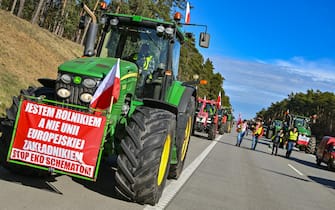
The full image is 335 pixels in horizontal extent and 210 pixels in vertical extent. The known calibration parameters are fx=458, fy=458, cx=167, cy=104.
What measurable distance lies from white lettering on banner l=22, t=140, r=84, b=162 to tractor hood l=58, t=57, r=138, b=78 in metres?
1.07

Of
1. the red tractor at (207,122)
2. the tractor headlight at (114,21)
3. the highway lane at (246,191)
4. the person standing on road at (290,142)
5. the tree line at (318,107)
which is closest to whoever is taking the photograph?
the highway lane at (246,191)

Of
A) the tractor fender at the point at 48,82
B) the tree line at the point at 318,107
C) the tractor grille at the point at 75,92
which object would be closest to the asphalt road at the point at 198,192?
the tractor grille at the point at 75,92

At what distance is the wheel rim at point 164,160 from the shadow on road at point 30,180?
1.40m

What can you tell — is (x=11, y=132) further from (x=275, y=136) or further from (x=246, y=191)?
(x=275, y=136)

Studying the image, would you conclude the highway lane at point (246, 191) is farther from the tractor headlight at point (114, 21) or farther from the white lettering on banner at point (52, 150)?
the tractor headlight at point (114, 21)

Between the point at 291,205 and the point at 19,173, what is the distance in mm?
4821

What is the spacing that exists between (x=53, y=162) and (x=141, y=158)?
43.2 inches

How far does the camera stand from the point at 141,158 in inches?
232

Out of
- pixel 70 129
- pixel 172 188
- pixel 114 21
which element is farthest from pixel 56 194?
pixel 114 21

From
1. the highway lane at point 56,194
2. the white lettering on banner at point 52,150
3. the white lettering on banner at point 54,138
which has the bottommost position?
the highway lane at point 56,194

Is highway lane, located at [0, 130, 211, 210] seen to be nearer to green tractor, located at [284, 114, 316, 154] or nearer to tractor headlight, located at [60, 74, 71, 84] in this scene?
tractor headlight, located at [60, 74, 71, 84]

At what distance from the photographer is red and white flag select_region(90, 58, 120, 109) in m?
5.89

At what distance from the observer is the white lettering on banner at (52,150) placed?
18.6ft

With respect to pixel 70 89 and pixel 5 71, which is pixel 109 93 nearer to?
pixel 70 89
